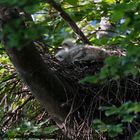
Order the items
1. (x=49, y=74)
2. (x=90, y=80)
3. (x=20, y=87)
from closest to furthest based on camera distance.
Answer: (x=90, y=80)
(x=49, y=74)
(x=20, y=87)

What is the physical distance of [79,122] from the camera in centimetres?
289

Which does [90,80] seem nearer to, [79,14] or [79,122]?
[79,122]

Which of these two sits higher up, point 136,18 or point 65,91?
point 136,18

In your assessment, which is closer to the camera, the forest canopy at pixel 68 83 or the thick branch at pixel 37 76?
the forest canopy at pixel 68 83

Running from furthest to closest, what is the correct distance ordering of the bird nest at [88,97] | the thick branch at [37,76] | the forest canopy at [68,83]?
the bird nest at [88,97], the thick branch at [37,76], the forest canopy at [68,83]

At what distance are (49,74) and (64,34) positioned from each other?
26.3 inches

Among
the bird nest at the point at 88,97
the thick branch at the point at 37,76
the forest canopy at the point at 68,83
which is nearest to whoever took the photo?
the forest canopy at the point at 68,83

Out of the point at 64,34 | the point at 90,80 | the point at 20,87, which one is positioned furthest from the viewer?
the point at 20,87

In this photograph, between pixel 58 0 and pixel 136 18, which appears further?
pixel 58 0

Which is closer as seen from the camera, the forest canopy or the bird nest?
the forest canopy

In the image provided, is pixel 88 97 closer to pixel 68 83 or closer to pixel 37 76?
pixel 68 83

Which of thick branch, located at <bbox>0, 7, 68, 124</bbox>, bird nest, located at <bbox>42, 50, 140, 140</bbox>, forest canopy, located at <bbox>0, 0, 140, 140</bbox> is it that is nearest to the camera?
forest canopy, located at <bbox>0, 0, 140, 140</bbox>

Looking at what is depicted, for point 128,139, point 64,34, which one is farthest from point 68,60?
point 64,34

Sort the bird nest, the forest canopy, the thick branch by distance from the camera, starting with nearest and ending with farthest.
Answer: the forest canopy
the thick branch
the bird nest
